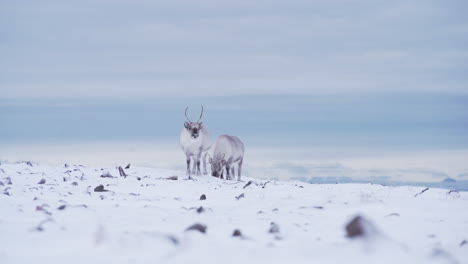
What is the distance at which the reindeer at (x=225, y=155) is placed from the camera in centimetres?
2188

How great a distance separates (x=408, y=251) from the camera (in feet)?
16.6

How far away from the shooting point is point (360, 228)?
5.25 meters

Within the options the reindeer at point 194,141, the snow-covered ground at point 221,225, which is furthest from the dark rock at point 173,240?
the reindeer at point 194,141

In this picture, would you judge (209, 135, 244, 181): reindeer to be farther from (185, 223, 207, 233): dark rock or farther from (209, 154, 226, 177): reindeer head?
(185, 223, 207, 233): dark rock

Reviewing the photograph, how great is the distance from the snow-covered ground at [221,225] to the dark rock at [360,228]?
0.04 feet

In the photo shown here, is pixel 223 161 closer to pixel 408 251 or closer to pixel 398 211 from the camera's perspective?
pixel 398 211

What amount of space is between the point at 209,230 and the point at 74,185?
698 centimetres

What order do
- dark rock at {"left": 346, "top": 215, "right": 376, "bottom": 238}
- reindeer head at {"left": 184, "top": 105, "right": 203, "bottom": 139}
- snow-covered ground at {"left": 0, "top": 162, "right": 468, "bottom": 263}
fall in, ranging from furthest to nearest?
1. reindeer head at {"left": 184, "top": 105, "right": 203, "bottom": 139}
2. dark rock at {"left": 346, "top": 215, "right": 376, "bottom": 238}
3. snow-covered ground at {"left": 0, "top": 162, "right": 468, "bottom": 263}

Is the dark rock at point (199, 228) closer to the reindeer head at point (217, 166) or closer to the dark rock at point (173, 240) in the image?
the dark rock at point (173, 240)

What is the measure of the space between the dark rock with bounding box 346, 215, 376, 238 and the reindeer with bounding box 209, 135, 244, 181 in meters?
16.4

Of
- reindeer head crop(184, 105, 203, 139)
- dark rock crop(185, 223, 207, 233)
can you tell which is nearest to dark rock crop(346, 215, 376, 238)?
dark rock crop(185, 223, 207, 233)

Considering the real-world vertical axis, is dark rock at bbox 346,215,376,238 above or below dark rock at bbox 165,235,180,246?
above

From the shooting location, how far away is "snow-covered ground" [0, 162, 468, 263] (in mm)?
4832

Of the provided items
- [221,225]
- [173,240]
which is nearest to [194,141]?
[221,225]
